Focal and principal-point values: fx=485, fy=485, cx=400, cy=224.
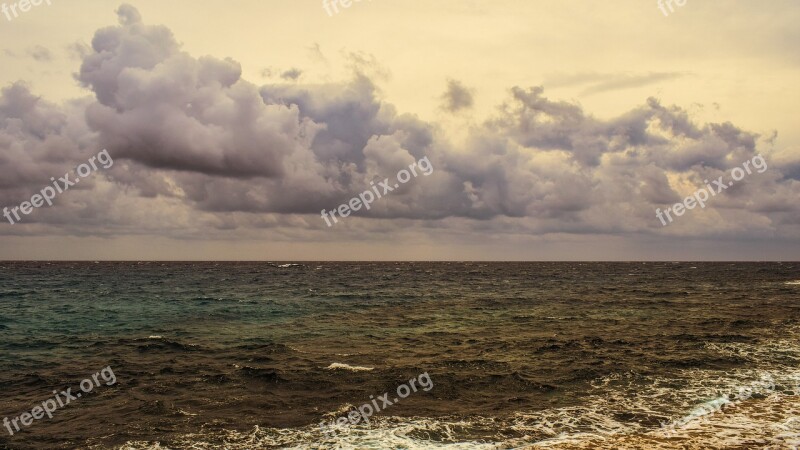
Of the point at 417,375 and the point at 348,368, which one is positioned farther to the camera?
the point at 348,368

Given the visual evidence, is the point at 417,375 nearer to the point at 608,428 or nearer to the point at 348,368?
the point at 348,368

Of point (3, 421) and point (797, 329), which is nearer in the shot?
point (3, 421)

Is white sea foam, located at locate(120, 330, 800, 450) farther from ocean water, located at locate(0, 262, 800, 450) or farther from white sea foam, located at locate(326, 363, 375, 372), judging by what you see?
white sea foam, located at locate(326, 363, 375, 372)

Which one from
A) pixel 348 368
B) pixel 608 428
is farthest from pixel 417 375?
pixel 608 428

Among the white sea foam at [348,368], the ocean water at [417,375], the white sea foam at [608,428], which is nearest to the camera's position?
the white sea foam at [608,428]

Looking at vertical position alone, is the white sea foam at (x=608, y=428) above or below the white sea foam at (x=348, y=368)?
above

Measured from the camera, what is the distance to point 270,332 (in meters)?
36.9

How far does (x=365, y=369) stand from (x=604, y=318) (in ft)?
90.2

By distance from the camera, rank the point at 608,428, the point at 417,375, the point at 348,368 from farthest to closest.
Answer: the point at 348,368, the point at 417,375, the point at 608,428

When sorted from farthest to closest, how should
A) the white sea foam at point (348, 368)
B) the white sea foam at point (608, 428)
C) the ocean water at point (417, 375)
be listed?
the white sea foam at point (348, 368) < the ocean water at point (417, 375) < the white sea foam at point (608, 428)

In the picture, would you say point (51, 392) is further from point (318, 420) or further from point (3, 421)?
point (318, 420)

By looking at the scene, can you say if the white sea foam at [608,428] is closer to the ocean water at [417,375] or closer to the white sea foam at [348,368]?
the ocean water at [417,375]

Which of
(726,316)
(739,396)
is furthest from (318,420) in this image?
(726,316)

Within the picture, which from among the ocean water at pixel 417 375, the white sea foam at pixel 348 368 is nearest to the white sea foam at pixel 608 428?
the ocean water at pixel 417 375
